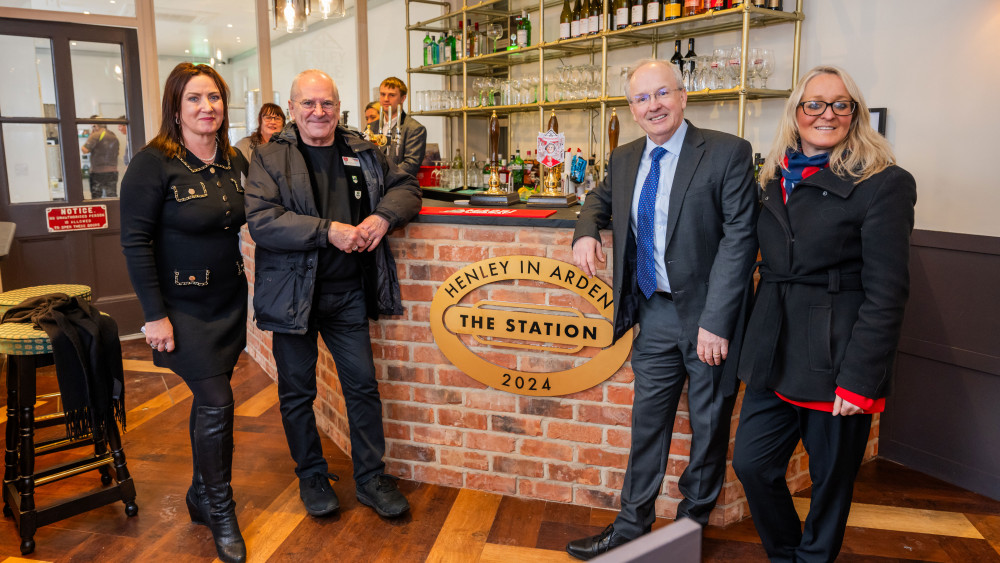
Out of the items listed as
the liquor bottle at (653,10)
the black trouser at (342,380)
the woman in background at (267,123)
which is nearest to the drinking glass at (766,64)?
the liquor bottle at (653,10)

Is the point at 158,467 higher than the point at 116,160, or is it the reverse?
the point at 116,160

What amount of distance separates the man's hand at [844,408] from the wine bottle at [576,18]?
3.31m

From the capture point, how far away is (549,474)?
2.82 m

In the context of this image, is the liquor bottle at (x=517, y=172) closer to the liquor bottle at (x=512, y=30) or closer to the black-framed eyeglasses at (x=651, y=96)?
the liquor bottle at (x=512, y=30)

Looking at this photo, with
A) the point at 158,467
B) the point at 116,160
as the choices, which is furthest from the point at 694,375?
the point at 116,160

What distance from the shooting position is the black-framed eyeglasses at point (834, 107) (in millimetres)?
1829

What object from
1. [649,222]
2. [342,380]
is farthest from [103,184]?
[649,222]

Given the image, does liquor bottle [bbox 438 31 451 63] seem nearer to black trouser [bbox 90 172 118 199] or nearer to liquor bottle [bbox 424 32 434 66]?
liquor bottle [bbox 424 32 434 66]

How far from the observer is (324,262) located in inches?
101

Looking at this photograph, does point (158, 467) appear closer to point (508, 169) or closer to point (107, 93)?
point (508, 169)

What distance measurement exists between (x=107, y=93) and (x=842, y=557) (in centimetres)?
569

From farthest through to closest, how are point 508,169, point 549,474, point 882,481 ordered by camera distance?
point 508,169 → point 882,481 → point 549,474

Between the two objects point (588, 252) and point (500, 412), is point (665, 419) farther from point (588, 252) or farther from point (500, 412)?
point (500, 412)

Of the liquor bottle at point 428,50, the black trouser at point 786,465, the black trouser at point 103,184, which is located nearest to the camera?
the black trouser at point 786,465
